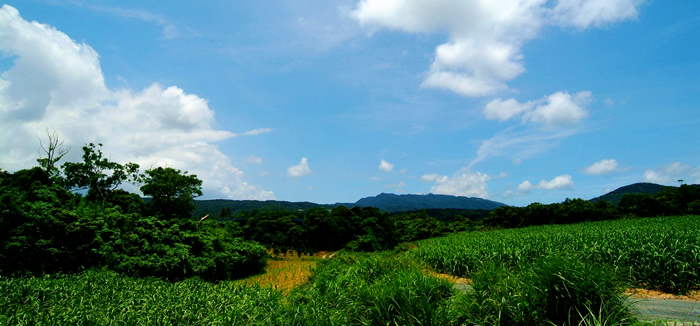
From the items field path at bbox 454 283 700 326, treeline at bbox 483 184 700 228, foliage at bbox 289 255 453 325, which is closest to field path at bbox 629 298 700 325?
field path at bbox 454 283 700 326

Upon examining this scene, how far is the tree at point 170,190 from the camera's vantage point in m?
19.9

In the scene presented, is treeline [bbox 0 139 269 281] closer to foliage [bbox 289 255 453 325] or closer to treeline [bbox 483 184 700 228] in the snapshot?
foliage [bbox 289 255 453 325]

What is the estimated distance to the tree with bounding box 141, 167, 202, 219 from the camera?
19859 mm

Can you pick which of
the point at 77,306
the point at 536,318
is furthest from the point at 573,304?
the point at 77,306

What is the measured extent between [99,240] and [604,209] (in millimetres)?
41110

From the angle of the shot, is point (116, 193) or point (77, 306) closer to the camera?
point (77, 306)

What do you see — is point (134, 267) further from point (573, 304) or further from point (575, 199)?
point (575, 199)

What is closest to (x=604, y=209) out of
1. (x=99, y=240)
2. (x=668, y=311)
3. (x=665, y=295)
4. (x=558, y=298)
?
(x=665, y=295)

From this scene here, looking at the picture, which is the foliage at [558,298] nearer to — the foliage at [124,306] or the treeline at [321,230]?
the foliage at [124,306]

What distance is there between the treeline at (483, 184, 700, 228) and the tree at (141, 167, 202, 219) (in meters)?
33.0

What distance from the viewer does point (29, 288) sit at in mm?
6078

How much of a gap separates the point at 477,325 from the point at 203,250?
12.2 m

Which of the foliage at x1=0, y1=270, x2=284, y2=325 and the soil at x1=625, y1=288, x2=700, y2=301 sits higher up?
the soil at x1=625, y1=288, x2=700, y2=301

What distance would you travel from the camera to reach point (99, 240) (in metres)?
10.2
